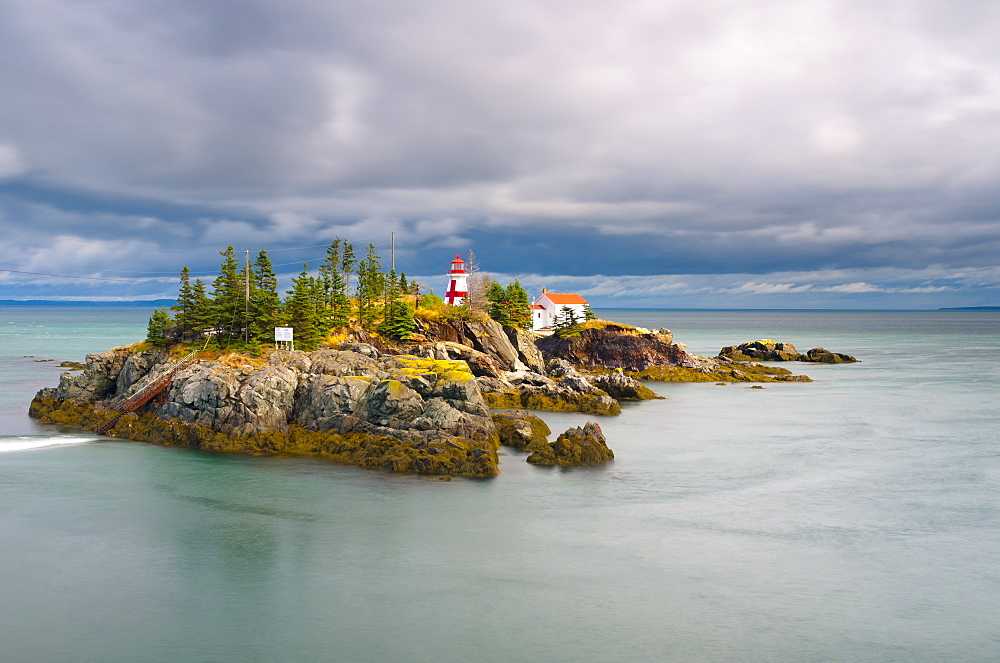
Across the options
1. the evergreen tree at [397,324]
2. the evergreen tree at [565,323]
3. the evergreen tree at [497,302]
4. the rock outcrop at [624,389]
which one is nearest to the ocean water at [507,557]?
the rock outcrop at [624,389]

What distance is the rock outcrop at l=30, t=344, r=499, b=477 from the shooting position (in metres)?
31.1

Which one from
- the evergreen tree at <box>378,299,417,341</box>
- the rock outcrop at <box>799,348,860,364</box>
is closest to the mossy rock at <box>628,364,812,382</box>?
the rock outcrop at <box>799,348,860,364</box>

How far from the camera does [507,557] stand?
21234 mm

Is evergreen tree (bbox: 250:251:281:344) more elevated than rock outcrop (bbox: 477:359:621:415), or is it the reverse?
evergreen tree (bbox: 250:251:281:344)

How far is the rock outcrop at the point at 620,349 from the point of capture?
74938mm

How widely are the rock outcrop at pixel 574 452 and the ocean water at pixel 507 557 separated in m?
0.99

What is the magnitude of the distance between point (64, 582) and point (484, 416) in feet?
66.0

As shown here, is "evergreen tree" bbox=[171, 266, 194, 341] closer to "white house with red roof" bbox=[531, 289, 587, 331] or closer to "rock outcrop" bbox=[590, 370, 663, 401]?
"rock outcrop" bbox=[590, 370, 663, 401]

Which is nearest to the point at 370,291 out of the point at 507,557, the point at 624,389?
the point at 624,389

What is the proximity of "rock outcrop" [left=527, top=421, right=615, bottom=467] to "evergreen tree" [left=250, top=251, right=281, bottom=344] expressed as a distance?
20.2 metres

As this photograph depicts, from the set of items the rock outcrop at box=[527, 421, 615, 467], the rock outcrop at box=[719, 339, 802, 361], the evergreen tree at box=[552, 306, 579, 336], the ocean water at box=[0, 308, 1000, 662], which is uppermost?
the evergreen tree at box=[552, 306, 579, 336]

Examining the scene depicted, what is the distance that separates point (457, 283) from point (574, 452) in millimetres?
47206

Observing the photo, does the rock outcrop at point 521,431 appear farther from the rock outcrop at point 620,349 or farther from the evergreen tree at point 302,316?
the rock outcrop at point 620,349

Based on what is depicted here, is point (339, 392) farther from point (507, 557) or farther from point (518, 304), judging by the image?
point (518, 304)
